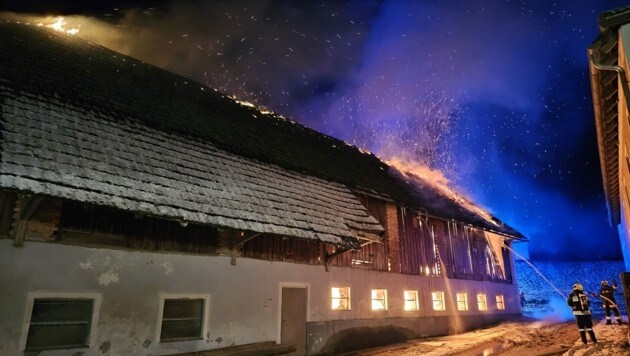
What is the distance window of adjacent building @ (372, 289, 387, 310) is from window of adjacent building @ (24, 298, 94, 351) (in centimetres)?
908

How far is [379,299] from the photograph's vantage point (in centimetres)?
1389

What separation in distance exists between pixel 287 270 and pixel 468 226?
40.1 ft

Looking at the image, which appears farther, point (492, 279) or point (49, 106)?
point (492, 279)

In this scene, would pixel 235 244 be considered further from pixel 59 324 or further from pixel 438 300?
pixel 438 300

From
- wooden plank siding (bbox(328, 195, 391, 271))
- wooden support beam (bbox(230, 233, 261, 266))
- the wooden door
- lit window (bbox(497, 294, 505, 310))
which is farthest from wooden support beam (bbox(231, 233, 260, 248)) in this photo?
lit window (bbox(497, 294, 505, 310))

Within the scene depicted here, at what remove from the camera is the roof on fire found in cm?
748

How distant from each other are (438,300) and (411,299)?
6.86ft

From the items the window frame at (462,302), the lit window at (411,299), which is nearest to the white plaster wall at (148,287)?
the lit window at (411,299)

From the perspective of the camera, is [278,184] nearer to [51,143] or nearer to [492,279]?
[51,143]

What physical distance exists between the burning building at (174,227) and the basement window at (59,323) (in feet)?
0.07

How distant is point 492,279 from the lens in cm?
2091

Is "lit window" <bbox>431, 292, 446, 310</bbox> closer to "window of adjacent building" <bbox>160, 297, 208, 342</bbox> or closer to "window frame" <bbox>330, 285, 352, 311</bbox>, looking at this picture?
"window frame" <bbox>330, 285, 352, 311</bbox>

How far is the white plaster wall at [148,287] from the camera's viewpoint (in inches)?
276

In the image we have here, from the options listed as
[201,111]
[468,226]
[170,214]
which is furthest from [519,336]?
[201,111]
